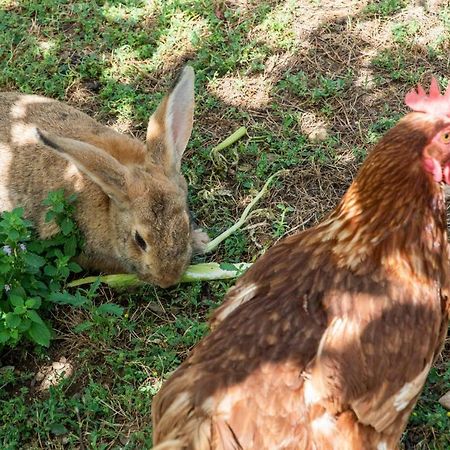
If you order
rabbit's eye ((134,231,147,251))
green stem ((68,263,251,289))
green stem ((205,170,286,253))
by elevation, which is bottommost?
green stem ((68,263,251,289))

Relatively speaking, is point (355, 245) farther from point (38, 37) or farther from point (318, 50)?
point (38, 37)

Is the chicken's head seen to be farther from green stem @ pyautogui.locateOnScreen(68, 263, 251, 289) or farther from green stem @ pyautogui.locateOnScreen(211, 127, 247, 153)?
green stem @ pyautogui.locateOnScreen(211, 127, 247, 153)

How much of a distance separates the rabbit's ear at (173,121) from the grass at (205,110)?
467 millimetres

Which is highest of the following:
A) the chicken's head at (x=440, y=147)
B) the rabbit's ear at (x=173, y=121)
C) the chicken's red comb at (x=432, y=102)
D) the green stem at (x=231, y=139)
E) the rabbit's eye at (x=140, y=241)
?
the chicken's red comb at (x=432, y=102)

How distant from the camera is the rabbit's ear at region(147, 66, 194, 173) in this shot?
5074 millimetres

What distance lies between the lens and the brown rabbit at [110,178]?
4684mm

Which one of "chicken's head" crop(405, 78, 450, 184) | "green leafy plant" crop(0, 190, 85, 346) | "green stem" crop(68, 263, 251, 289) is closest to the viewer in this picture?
"chicken's head" crop(405, 78, 450, 184)

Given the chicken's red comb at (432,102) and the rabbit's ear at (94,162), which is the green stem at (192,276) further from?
the chicken's red comb at (432,102)

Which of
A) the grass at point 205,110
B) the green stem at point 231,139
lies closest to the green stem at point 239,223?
the grass at point 205,110

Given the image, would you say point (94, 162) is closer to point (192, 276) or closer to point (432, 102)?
point (192, 276)

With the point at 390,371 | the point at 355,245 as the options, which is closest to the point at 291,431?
the point at 390,371

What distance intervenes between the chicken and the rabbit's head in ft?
4.26

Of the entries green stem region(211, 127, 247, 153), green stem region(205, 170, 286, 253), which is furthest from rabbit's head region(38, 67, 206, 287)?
green stem region(211, 127, 247, 153)

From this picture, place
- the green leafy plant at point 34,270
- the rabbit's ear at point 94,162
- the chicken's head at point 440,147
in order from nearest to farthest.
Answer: the chicken's head at point 440,147, the green leafy plant at point 34,270, the rabbit's ear at point 94,162
